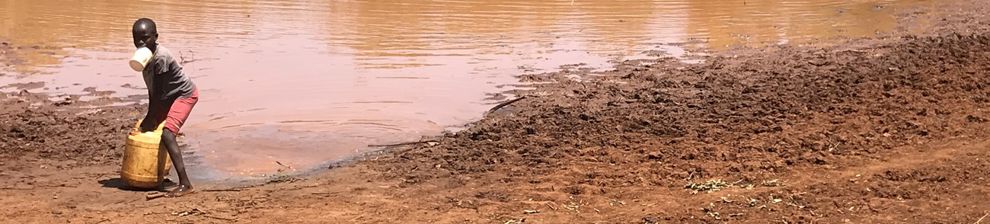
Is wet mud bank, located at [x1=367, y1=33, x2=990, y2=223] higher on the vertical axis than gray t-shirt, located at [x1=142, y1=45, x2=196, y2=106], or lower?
lower

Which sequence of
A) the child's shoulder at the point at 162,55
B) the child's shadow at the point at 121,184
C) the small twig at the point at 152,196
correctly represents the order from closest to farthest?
the child's shoulder at the point at 162,55 → the small twig at the point at 152,196 → the child's shadow at the point at 121,184

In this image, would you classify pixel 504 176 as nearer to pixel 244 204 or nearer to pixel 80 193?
pixel 244 204

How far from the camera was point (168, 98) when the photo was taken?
6000 mm

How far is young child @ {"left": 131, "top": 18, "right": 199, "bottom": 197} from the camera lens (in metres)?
5.84

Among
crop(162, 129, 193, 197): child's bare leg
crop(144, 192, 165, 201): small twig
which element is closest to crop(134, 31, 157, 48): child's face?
crop(162, 129, 193, 197): child's bare leg

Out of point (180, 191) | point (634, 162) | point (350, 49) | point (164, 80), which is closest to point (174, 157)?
point (180, 191)

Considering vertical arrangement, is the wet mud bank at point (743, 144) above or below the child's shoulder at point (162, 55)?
below

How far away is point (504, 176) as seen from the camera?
641cm

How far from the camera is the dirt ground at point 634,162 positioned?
216 inches

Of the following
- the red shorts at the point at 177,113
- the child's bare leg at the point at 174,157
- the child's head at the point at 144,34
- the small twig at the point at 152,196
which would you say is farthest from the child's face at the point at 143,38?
the small twig at the point at 152,196

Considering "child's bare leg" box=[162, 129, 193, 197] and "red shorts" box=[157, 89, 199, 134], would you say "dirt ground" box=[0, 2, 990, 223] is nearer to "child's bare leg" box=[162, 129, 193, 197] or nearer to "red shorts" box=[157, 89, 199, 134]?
"child's bare leg" box=[162, 129, 193, 197]

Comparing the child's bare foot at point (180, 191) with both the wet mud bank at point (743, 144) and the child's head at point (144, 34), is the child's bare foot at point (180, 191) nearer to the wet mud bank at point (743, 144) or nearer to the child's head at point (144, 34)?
the child's head at point (144, 34)

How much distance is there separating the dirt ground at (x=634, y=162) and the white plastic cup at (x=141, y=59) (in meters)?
0.75

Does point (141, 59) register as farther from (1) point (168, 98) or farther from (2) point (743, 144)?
(2) point (743, 144)
